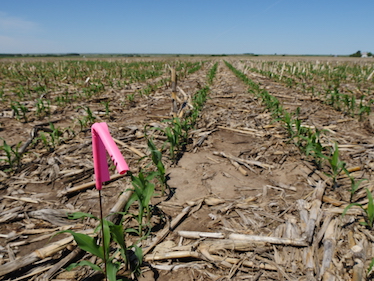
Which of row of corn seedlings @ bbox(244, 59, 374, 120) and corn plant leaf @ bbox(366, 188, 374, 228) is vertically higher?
row of corn seedlings @ bbox(244, 59, 374, 120)

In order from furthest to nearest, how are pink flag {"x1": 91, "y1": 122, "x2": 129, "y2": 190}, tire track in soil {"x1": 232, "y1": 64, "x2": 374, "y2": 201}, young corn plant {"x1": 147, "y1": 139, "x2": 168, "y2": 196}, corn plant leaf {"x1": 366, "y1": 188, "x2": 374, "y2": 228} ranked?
tire track in soil {"x1": 232, "y1": 64, "x2": 374, "y2": 201} < young corn plant {"x1": 147, "y1": 139, "x2": 168, "y2": 196} < corn plant leaf {"x1": 366, "y1": 188, "x2": 374, "y2": 228} < pink flag {"x1": 91, "y1": 122, "x2": 129, "y2": 190}

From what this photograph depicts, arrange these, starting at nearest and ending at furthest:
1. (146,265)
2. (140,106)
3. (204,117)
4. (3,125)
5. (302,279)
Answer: (302,279), (146,265), (3,125), (204,117), (140,106)

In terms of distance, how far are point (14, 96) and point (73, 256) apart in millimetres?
8898

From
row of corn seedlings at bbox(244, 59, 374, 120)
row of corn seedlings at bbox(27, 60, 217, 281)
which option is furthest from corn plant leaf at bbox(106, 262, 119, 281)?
row of corn seedlings at bbox(244, 59, 374, 120)

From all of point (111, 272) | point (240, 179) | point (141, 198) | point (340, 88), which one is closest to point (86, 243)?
point (111, 272)

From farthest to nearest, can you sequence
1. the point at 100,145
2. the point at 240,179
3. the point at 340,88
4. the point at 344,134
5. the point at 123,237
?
1. the point at 340,88
2. the point at 344,134
3. the point at 240,179
4. the point at 123,237
5. the point at 100,145

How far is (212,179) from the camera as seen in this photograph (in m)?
3.30

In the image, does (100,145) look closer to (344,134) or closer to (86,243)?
(86,243)

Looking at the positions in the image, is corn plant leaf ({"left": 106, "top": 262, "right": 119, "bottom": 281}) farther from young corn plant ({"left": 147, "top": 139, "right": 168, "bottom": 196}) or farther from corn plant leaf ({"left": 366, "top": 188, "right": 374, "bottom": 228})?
corn plant leaf ({"left": 366, "top": 188, "right": 374, "bottom": 228})

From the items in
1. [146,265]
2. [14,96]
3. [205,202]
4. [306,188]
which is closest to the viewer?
[146,265]

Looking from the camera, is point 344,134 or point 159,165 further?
point 344,134

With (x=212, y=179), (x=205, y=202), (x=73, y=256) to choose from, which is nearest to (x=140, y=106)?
(x=212, y=179)

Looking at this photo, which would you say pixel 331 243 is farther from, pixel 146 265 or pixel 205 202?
pixel 146 265

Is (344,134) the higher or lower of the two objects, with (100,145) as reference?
lower
